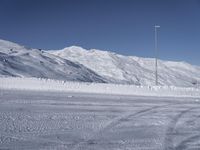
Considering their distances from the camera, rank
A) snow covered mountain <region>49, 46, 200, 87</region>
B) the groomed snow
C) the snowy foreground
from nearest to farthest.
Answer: the snowy foreground < the groomed snow < snow covered mountain <region>49, 46, 200, 87</region>

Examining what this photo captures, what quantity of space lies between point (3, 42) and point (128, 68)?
206 feet

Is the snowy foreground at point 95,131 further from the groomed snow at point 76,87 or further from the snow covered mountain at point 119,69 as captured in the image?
the snow covered mountain at point 119,69

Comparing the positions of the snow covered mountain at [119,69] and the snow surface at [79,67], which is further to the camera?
the snow covered mountain at [119,69]

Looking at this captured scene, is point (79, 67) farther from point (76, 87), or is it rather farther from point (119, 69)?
point (76, 87)

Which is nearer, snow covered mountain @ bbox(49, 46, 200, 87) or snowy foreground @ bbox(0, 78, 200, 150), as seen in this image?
snowy foreground @ bbox(0, 78, 200, 150)

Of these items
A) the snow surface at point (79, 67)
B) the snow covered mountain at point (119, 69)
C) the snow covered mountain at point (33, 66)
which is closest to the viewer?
the snow covered mountain at point (33, 66)

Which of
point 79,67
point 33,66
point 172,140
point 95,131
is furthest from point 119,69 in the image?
point 172,140

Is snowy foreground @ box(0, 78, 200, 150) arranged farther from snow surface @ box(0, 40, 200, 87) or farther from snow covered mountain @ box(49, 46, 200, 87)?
snow covered mountain @ box(49, 46, 200, 87)

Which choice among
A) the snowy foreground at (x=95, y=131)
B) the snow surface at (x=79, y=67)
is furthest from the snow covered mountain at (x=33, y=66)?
the snowy foreground at (x=95, y=131)

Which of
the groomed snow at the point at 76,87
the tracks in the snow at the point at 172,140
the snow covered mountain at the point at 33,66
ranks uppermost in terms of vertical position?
the snow covered mountain at the point at 33,66

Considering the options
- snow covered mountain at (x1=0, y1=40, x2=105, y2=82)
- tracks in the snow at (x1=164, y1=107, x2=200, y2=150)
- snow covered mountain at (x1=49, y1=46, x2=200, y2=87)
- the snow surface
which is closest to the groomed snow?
tracks in the snow at (x1=164, y1=107, x2=200, y2=150)

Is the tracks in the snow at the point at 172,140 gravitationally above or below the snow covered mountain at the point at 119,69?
below

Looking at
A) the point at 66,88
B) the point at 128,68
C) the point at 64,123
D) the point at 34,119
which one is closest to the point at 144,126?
the point at 64,123

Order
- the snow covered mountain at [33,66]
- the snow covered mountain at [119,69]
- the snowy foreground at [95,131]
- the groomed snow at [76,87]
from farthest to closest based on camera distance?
the snow covered mountain at [119,69] < the snow covered mountain at [33,66] < the groomed snow at [76,87] < the snowy foreground at [95,131]
